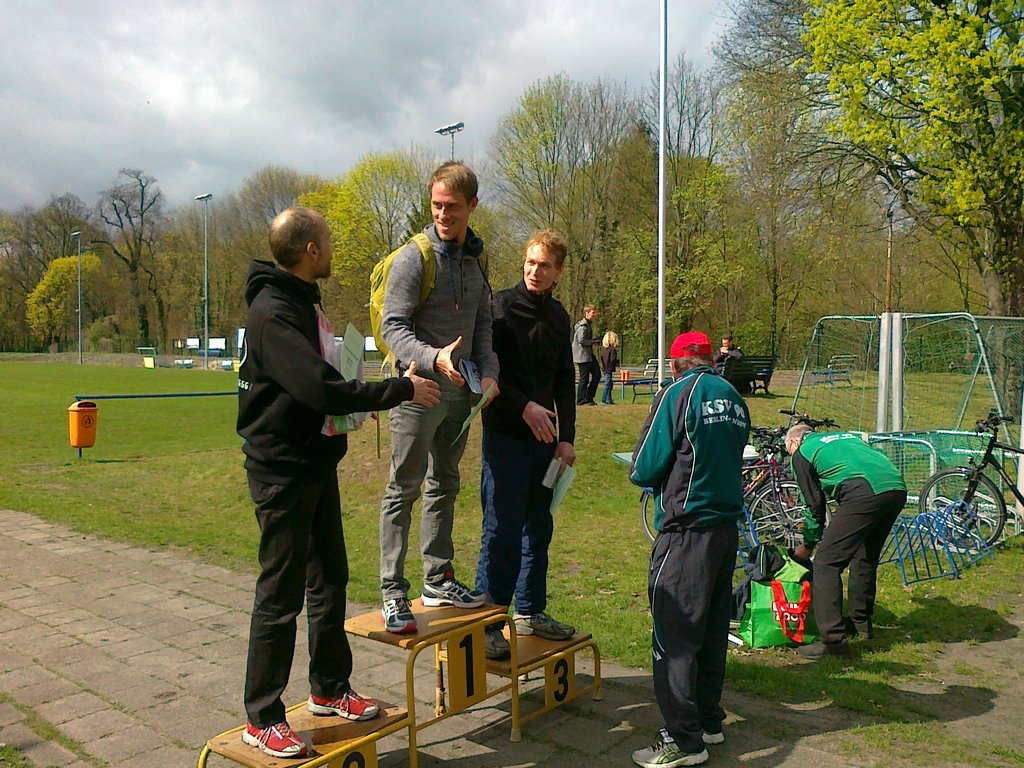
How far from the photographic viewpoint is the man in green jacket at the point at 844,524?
5.57m

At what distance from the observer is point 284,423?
329cm

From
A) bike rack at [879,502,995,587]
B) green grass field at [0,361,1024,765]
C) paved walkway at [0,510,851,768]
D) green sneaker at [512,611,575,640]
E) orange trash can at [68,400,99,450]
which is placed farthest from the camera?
orange trash can at [68,400,99,450]

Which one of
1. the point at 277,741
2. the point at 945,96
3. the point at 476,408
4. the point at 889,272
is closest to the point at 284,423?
the point at 476,408

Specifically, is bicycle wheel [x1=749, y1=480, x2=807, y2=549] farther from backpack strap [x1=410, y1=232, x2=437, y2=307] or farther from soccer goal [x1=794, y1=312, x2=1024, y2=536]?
backpack strap [x1=410, y1=232, x2=437, y2=307]

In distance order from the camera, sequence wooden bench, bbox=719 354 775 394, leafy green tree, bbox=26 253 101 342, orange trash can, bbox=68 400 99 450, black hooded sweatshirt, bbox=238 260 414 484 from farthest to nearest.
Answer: leafy green tree, bbox=26 253 101 342 → wooden bench, bbox=719 354 775 394 → orange trash can, bbox=68 400 99 450 → black hooded sweatshirt, bbox=238 260 414 484

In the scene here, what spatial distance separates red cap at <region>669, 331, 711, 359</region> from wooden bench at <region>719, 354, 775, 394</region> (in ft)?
59.8

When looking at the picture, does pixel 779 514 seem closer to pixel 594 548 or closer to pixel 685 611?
pixel 594 548

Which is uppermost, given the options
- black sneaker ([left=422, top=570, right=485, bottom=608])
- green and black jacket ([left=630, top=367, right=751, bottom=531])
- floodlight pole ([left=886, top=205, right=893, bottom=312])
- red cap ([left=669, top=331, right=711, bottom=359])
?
floodlight pole ([left=886, top=205, right=893, bottom=312])

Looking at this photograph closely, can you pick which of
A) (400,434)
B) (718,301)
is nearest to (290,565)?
(400,434)

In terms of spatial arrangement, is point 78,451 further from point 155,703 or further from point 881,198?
point 881,198

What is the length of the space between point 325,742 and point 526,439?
171 centimetres

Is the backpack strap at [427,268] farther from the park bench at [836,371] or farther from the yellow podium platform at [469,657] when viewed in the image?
the park bench at [836,371]

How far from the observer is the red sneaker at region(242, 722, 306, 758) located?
126 inches

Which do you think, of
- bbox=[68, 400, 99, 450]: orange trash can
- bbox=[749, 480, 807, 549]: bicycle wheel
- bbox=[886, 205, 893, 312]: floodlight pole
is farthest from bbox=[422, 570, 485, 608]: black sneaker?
bbox=[886, 205, 893, 312]: floodlight pole
